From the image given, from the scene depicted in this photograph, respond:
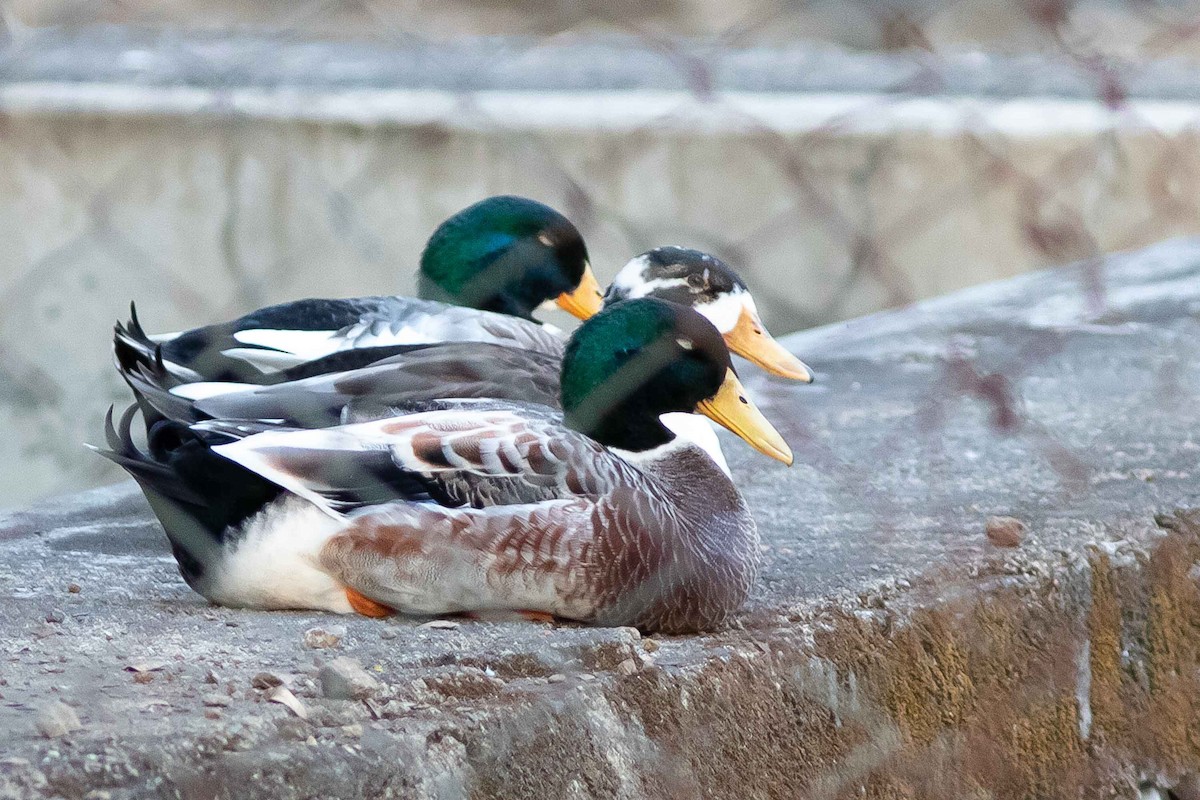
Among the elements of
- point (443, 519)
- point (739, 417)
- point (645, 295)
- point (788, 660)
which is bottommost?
point (788, 660)

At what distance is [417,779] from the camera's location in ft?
5.05

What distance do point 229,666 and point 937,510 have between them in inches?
47.4

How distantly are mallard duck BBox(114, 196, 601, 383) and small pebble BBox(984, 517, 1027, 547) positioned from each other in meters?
0.78

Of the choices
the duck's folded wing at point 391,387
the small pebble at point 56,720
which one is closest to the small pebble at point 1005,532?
the duck's folded wing at point 391,387

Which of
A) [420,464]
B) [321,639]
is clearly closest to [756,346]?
[420,464]

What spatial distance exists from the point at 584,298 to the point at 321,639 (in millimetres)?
1364

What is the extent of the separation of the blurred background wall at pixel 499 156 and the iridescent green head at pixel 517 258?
0.31 m

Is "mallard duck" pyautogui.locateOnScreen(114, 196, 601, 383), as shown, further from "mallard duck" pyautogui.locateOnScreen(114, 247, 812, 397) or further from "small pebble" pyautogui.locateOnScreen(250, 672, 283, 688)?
"small pebble" pyautogui.locateOnScreen(250, 672, 283, 688)

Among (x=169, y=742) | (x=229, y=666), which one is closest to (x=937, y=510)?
(x=229, y=666)

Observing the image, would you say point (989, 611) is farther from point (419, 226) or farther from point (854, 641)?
point (419, 226)

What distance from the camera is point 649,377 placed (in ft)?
6.86

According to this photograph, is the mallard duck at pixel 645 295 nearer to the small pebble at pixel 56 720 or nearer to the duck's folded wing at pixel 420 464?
the duck's folded wing at pixel 420 464

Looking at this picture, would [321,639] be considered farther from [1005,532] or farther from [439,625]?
[1005,532]

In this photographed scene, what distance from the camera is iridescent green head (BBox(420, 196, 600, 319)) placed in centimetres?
306
